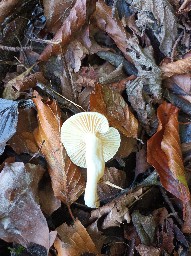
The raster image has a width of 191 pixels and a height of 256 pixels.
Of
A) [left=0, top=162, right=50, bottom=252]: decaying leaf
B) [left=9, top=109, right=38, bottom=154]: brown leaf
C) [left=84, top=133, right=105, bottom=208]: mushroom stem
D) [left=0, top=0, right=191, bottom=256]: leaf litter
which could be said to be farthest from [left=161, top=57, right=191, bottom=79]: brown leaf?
[left=0, top=162, right=50, bottom=252]: decaying leaf

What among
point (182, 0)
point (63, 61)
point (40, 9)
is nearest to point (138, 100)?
point (63, 61)

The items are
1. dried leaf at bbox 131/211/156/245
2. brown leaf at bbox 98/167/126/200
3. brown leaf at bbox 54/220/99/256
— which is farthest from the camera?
brown leaf at bbox 98/167/126/200

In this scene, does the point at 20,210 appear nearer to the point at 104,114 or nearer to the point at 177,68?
the point at 104,114

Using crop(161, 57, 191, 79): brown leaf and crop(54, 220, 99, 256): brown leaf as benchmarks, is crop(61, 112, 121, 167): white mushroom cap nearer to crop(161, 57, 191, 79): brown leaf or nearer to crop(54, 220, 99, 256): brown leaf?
crop(54, 220, 99, 256): brown leaf

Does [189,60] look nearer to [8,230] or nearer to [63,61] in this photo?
[63,61]

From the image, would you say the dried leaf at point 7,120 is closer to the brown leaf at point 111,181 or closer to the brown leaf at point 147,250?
the brown leaf at point 111,181

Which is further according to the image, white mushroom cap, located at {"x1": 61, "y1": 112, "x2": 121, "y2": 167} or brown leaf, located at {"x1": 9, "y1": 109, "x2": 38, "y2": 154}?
brown leaf, located at {"x1": 9, "y1": 109, "x2": 38, "y2": 154}

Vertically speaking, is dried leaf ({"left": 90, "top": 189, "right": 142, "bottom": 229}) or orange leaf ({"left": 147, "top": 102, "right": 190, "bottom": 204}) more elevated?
orange leaf ({"left": 147, "top": 102, "right": 190, "bottom": 204})
